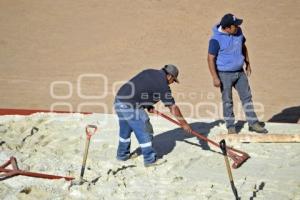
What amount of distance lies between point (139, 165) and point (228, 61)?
202 centimetres

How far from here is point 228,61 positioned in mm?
8648

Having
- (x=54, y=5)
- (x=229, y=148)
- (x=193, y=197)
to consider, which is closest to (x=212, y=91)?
(x=229, y=148)

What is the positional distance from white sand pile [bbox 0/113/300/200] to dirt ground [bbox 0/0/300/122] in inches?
79.4

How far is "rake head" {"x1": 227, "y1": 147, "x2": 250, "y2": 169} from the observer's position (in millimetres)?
7824

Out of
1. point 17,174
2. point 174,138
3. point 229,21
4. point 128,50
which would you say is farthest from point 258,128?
point 128,50

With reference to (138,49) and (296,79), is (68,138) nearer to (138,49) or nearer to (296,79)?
(296,79)

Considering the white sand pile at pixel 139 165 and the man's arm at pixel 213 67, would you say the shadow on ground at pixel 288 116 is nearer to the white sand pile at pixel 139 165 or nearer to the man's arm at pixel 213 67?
the white sand pile at pixel 139 165

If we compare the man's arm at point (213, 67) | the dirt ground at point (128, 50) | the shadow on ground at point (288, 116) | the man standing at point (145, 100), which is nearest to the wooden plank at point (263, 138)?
the man's arm at point (213, 67)

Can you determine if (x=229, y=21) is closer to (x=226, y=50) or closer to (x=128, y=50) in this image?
(x=226, y=50)

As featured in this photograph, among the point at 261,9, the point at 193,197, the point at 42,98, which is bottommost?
the point at 193,197

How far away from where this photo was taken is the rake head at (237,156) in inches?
308

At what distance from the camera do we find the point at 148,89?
25.0 ft

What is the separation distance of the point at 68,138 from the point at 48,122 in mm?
1009

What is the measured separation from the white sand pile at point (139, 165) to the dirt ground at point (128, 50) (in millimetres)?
2017
